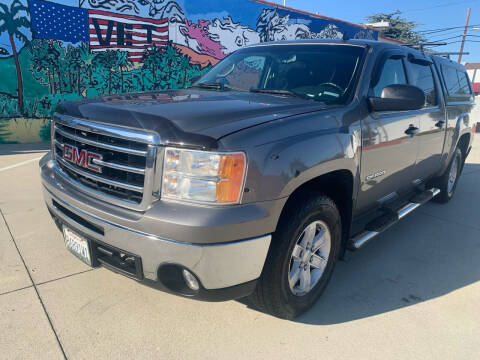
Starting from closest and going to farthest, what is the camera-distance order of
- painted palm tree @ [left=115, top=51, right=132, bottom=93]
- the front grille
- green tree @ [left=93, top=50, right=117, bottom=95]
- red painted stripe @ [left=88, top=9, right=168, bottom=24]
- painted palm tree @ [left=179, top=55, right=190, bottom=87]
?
the front grille < red painted stripe @ [left=88, top=9, right=168, bottom=24] < green tree @ [left=93, top=50, right=117, bottom=95] < painted palm tree @ [left=115, top=51, right=132, bottom=93] < painted palm tree @ [left=179, top=55, right=190, bottom=87]

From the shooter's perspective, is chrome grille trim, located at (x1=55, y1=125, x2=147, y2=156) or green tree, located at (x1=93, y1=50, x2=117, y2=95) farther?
green tree, located at (x1=93, y1=50, x2=117, y2=95)

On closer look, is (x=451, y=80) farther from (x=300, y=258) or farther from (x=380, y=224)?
(x=300, y=258)

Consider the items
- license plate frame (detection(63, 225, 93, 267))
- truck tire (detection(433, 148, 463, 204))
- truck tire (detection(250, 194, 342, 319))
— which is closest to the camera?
truck tire (detection(250, 194, 342, 319))

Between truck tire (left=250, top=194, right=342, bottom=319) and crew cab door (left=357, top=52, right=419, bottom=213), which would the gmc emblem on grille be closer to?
truck tire (left=250, top=194, right=342, bottom=319)

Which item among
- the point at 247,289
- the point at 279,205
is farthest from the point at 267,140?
the point at 247,289

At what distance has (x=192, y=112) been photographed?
2080 millimetres

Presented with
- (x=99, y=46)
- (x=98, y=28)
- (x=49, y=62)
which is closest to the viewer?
(x=49, y=62)

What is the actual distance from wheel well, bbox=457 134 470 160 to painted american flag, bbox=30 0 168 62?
824 centimetres

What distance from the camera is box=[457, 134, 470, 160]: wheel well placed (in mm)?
5234

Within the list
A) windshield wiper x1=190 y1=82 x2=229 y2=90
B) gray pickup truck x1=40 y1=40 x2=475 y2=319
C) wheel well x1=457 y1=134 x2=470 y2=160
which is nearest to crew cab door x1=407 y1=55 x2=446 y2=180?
gray pickup truck x1=40 y1=40 x2=475 y2=319

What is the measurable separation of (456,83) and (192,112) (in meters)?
4.41

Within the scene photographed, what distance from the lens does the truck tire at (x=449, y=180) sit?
16.1 ft

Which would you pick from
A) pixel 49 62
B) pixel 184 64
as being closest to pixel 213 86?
pixel 49 62

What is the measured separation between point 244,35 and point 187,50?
2310 mm
